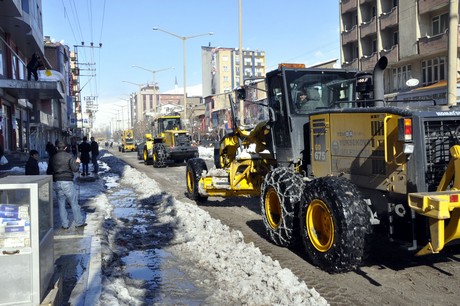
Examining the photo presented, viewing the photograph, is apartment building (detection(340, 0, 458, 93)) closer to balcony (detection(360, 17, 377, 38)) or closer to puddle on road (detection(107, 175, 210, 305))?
balcony (detection(360, 17, 377, 38))

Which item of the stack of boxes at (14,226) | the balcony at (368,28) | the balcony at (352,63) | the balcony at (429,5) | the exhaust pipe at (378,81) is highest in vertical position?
the balcony at (368,28)

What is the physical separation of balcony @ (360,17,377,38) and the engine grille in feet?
110

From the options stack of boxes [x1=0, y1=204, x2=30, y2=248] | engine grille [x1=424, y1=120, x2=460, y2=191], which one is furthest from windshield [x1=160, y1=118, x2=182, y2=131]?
stack of boxes [x1=0, y1=204, x2=30, y2=248]

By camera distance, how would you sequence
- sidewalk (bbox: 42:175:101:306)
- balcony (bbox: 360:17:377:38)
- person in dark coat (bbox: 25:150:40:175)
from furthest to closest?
balcony (bbox: 360:17:377:38)
person in dark coat (bbox: 25:150:40:175)
sidewalk (bbox: 42:175:101:306)

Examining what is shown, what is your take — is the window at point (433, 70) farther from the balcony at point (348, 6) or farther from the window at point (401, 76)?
the balcony at point (348, 6)

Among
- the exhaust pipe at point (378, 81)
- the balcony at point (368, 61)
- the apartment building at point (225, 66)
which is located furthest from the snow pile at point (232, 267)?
the apartment building at point (225, 66)

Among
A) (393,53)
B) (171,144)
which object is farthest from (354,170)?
(393,53)

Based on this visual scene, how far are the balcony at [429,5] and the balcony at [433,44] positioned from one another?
172cm

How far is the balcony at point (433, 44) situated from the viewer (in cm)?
2788

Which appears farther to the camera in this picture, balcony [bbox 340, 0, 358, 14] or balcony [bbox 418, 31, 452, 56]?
balcony [bbox 340, 0, 358, 14]

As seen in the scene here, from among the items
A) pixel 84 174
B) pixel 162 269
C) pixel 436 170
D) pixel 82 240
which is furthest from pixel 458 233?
pixel 84 174

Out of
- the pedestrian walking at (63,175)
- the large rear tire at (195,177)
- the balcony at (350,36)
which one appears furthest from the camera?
the balcony at (350,36)

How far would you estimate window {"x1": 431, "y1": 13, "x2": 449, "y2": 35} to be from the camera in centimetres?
2880

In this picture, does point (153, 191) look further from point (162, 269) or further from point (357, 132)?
point (357, 132)
